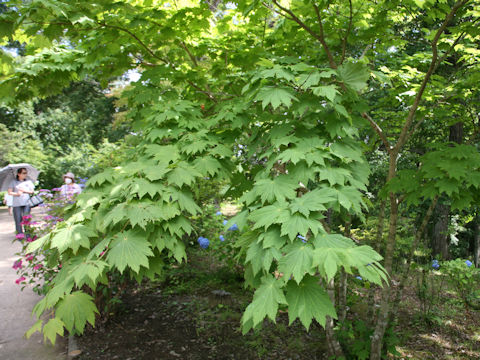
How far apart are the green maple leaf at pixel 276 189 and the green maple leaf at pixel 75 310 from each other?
1086 millimetres

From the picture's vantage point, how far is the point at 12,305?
4.62 m

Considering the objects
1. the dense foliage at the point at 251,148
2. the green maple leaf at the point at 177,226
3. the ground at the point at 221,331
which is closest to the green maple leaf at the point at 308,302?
the dense foliage at the point at 251,148

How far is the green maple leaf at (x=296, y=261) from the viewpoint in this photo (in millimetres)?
1327

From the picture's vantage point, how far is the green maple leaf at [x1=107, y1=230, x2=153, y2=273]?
1.64m

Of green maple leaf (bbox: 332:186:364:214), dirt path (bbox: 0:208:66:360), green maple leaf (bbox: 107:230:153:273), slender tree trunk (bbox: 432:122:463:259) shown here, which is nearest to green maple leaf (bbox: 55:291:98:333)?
green maple leaf (bbox: 107:230:153:273)

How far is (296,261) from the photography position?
137cm

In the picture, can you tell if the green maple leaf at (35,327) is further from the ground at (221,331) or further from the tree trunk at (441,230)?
the tree trunk at (441,230)

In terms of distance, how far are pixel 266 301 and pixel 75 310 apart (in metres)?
1.00

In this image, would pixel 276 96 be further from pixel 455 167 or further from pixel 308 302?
pixel 455 167

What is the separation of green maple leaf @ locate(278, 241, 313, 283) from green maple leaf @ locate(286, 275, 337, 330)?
0.09 m

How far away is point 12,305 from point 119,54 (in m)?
4.20

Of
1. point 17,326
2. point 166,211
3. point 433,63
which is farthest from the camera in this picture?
point 17,326

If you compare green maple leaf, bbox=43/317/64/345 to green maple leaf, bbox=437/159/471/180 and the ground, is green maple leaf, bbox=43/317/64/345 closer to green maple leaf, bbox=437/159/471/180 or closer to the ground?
the ground

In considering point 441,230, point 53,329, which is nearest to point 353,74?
point 53,329
